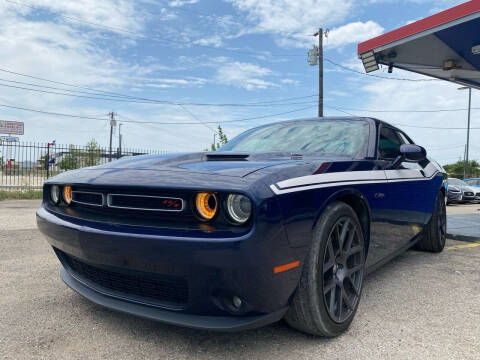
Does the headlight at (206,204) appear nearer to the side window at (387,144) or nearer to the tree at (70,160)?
the side window at (387,144)

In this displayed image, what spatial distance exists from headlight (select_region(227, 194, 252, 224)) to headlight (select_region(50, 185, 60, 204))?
1.25 metres

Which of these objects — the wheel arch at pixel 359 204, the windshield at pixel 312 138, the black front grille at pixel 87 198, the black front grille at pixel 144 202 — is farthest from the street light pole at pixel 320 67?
the black front grille at pixel 144 202

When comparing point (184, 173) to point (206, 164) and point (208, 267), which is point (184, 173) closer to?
point (206, 164)

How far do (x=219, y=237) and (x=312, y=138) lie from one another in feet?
5.34

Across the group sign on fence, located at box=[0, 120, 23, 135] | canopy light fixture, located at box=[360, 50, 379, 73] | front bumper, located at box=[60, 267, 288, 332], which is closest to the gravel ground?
front bumper, located at box=[60, 267, 288, 332]

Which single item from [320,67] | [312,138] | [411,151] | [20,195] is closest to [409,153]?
[411,151]

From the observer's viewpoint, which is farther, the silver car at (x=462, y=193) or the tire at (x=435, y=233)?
the silver car at (x=462, y=193)

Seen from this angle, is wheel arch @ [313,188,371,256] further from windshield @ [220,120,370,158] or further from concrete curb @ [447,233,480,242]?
concrete curb @ [447,233,480,242]

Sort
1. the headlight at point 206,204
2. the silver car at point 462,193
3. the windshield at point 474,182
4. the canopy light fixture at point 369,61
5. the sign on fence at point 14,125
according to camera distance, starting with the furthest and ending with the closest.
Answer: the sign on fence at point 14,125 < the windshield at point 474,182 < the silver car at point 462,193 < the canopy light fixture at point 369,61 < the headlight at point 206,204

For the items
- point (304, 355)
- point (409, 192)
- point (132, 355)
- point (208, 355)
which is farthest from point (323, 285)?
point (409, 192)

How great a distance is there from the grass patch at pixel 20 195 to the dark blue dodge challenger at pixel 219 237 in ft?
35.6

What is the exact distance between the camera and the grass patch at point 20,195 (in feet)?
38.1

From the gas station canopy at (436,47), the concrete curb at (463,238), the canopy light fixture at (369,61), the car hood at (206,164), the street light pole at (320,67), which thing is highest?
the street light pole at (320,67)

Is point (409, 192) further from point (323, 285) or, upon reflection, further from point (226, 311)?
point (226, 311)
